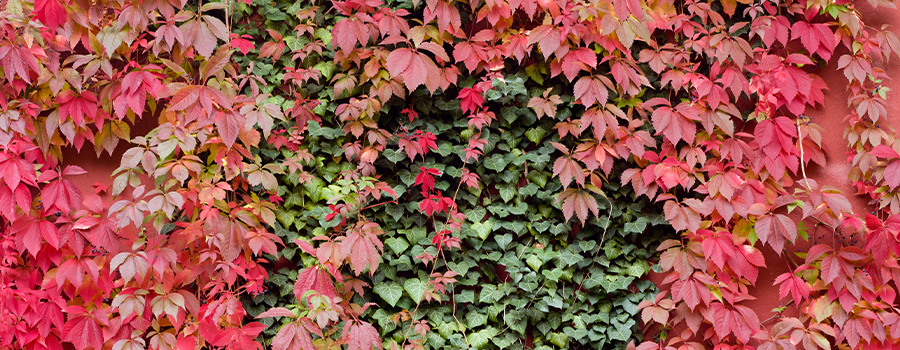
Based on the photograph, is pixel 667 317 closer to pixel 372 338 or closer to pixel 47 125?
pixel 372 338

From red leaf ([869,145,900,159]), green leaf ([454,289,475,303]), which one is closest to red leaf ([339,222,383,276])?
green leaf ([454,289,475,303])

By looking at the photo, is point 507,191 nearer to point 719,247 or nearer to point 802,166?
point 719,247

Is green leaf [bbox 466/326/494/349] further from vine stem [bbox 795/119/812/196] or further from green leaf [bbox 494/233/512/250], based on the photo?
vine stem [bbox 795/119/812/196]

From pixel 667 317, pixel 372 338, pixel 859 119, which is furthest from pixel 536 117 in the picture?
pixel 859 119

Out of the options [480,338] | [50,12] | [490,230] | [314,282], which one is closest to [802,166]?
[490,230]

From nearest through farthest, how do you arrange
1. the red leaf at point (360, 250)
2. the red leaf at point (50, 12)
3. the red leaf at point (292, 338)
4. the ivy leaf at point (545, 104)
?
the red leaf at point (292, 338) < the red leaf at point (360, 250) < the red leaf at point (50, 12) < the ivy leaf at point (545, 104)

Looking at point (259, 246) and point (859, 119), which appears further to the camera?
point (859, 119)

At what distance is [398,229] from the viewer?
2.59 meters

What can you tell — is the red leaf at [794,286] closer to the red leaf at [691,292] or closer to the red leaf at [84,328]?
the red leaf at [691,292]

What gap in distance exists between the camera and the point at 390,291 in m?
2.51

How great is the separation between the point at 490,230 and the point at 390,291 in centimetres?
53

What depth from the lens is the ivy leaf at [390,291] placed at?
249cm

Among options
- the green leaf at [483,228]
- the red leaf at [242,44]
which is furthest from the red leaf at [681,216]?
the red leaf at [242,44]

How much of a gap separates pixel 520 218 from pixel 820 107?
5.06 ft
